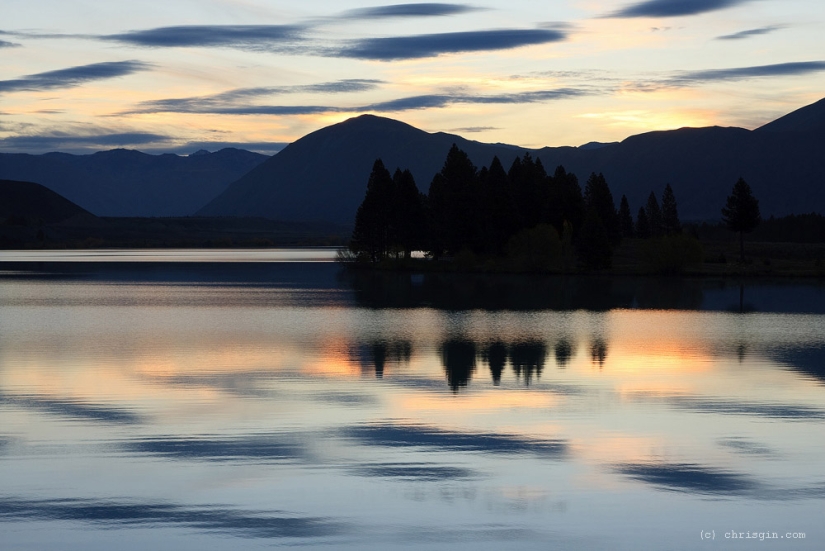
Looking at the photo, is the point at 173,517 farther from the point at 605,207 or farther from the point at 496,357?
the point at 605,207

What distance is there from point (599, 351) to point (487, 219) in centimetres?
7462

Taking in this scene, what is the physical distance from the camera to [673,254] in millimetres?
101250

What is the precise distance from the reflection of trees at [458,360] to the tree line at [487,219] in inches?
2537

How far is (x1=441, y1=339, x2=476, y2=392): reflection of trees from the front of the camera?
30.4 m

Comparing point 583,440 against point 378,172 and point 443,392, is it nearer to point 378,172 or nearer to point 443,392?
point 443,392

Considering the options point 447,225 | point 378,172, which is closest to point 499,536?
point 447,225

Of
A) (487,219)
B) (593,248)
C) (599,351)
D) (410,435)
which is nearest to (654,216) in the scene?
(487,219)

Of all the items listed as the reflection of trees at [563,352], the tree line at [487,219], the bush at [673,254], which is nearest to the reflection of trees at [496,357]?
the reflection of trees at [563,352]

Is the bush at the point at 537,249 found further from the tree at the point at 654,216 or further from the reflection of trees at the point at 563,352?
the tree at the point at 654,216

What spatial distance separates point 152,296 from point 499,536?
2401 inches

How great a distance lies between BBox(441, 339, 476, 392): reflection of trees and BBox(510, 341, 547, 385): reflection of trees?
1.46 meters

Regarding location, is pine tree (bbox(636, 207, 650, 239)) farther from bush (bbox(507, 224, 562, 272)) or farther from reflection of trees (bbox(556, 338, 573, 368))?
reflection of trees (bbox(556, 338, 573, 368))

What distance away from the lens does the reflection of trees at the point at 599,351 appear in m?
36.2

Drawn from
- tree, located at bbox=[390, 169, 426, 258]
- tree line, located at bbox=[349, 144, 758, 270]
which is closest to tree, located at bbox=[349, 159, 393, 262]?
tree line, located at bbox=[349, 144, 758, 270]
